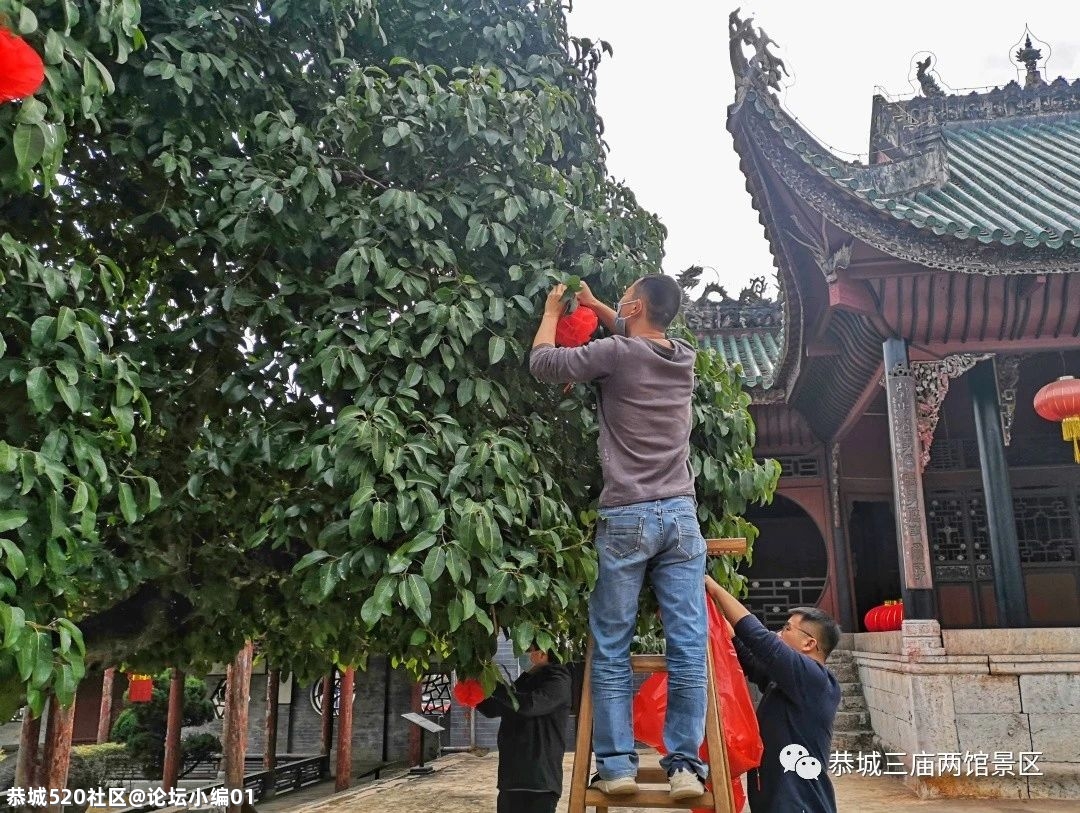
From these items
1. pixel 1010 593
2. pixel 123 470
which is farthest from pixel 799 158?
pixel 123 470

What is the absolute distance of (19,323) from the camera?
9.32ft

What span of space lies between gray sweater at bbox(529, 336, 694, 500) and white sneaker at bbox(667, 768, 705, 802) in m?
0.93

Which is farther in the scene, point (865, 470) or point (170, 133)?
point (865, 470)

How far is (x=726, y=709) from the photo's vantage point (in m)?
3.46

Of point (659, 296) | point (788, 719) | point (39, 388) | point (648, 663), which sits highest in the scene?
point (659, 296)

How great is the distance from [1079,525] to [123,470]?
12550 mm

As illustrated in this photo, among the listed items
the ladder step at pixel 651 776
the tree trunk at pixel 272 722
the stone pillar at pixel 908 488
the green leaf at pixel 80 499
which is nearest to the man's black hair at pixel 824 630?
the ladder step at pixel 651 776

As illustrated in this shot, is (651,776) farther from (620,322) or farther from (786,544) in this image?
(786,544)

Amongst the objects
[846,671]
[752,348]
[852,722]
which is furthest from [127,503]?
[752,348]

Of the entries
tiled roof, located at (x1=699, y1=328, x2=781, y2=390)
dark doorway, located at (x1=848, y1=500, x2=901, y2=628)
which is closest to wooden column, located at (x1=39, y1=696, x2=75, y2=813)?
tiled roof, located at (x1=699, y1=328, x2=781, y2=390)

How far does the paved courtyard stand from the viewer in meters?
7.98

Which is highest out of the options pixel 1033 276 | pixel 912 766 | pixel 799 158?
pixel 799 158

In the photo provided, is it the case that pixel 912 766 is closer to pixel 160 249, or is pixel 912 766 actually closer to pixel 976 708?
pixel 976 708

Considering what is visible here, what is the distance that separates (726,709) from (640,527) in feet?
2.78
